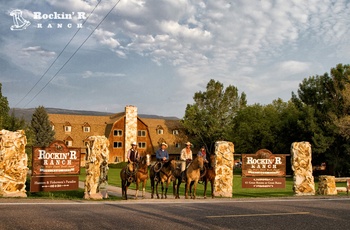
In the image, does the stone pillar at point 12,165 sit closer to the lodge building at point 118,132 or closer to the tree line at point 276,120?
the tree line at point 276,120

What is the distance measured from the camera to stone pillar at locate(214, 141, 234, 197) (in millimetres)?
21266

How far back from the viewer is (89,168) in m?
18.2

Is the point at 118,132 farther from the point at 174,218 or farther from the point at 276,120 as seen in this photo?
the point at 174,218

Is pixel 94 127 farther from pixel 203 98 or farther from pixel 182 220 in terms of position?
pixel 182 220

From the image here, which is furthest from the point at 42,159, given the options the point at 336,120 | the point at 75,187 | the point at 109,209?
the point at 336,120

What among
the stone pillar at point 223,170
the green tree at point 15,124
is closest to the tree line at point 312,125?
the stone pillar at point 223,170

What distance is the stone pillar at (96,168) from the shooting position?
18109 millimetres

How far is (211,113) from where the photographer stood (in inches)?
3152

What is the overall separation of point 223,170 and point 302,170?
5.12 m

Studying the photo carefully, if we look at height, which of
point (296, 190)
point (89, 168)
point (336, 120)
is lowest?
point (296, 190)

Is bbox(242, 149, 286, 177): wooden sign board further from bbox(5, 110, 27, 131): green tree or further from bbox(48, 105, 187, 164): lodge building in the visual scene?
bbox(48, 105, 187, 164): lodge building

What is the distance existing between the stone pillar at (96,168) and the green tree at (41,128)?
49850 millimetres

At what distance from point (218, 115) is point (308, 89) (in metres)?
26.5

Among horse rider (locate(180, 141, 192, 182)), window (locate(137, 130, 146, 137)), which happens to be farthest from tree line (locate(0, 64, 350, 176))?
horse rider (locate(180, 141, 192, 182))
